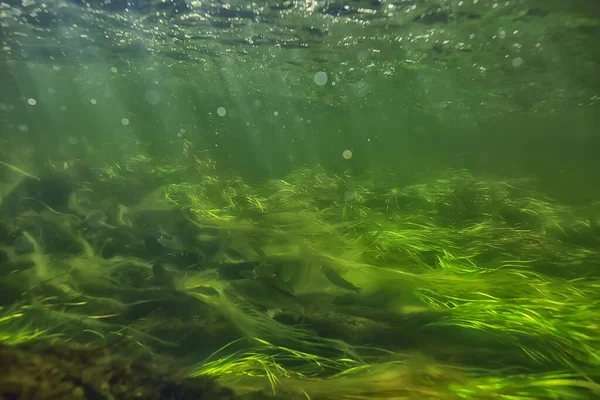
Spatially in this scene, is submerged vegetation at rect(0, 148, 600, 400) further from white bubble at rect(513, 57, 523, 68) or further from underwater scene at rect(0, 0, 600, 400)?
white bubble at rect(513, 57, 523, 68)

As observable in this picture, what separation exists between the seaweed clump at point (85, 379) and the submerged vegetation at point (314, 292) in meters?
0.09

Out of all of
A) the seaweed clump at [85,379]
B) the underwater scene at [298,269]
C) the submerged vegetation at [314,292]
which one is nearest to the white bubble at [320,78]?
the underwater scene at [298,269]

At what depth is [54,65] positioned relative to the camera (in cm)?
2491

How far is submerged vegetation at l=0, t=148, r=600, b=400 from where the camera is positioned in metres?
2.69

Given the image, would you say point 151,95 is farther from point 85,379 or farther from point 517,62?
point 85,379

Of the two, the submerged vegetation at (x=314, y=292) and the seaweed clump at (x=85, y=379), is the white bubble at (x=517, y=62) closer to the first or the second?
the submerged vegetation at (x=314, y=292)

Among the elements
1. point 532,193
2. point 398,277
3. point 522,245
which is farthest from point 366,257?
point 532,193

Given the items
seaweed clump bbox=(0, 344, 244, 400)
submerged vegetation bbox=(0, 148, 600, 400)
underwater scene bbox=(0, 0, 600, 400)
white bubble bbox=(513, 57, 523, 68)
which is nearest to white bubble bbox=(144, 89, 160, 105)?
underwater scene bbox=(0, 0, 600, 400)

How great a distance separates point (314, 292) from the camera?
413cm

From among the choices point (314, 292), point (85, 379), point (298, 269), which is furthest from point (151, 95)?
point (85, 379)

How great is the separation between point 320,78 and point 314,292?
21.2m

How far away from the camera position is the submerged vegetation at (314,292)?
269cm

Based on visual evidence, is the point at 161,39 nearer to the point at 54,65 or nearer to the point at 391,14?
the point at 391,14

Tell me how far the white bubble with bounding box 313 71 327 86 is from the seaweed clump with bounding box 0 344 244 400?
21137mm
